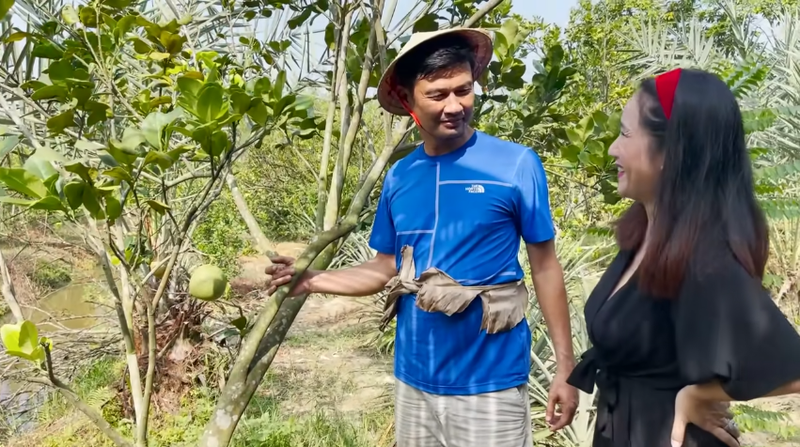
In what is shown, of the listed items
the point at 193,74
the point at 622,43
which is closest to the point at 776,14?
the point at 622,43

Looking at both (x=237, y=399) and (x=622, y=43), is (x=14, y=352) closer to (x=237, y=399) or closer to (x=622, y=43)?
(x=237, y=399)

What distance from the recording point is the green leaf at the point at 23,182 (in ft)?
3.13

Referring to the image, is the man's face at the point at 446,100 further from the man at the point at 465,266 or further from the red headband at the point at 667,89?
the red headband at the point at 667,89

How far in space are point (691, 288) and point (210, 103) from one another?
0.87 m

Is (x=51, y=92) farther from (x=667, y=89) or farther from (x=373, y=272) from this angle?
(x=667, y=89)

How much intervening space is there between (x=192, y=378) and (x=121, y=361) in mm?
1043

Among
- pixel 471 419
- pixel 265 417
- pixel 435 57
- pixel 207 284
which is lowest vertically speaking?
pixel 265 417

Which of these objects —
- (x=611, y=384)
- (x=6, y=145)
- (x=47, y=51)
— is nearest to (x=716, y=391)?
(x=611, y=384)

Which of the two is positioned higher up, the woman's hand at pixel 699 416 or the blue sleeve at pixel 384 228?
the blue sleeve at pixel 384 228

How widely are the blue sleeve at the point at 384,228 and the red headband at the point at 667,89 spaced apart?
2.70ft

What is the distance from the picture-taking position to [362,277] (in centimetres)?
188

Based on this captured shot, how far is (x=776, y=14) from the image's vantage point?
6312 millimetres

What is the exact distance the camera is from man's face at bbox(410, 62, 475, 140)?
158cm

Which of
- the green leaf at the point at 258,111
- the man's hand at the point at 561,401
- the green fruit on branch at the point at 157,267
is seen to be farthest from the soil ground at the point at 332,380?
the green leaf at the point at 258,111
